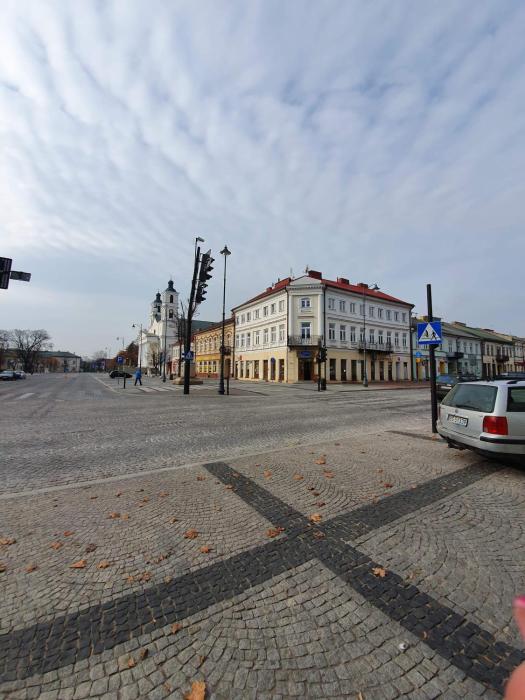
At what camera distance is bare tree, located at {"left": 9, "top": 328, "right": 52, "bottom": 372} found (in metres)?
89.1

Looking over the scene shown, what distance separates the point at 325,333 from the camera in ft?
117

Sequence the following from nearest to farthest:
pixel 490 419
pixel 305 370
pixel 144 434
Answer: pixel 490 419
pixel 144 434
pixel 305 370

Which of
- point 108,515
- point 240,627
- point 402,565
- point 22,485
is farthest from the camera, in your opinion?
point 22,485

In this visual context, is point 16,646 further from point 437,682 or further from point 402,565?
point 402,565

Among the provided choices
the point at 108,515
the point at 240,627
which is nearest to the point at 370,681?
the point at 240,627

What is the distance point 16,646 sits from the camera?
6.59 ft

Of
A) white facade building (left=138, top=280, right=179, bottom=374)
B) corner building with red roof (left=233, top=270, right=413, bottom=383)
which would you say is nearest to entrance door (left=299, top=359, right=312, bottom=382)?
corner building with red roof (left=233, top=270, right=413, bottom=383)

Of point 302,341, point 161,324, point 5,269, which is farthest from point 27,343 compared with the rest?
point 5,269

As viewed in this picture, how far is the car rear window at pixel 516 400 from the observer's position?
5.19m

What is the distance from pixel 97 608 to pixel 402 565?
8.16 feet

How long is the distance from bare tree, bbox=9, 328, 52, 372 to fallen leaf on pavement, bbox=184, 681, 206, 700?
108m

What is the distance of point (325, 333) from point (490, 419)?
101 feet

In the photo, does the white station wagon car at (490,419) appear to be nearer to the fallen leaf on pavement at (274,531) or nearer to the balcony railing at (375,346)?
the fallen leaf on pavement at (274,531)

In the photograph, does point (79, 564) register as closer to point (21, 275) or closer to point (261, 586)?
point (261, 586)
